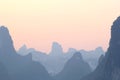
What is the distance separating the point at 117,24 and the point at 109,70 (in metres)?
16.5

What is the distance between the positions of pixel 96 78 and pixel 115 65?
1759cm

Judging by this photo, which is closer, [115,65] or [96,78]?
[115,65]

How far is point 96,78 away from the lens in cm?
16400

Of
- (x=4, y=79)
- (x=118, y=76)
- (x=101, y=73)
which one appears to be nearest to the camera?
(x=118, y=76)

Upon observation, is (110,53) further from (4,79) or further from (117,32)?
(4,79)

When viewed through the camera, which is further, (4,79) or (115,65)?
(4,79)

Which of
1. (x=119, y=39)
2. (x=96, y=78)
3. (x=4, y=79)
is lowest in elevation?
(x=4, y=79)

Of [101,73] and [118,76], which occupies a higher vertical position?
[118,76]

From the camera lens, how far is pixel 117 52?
151 m

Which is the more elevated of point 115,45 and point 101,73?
point 115,45

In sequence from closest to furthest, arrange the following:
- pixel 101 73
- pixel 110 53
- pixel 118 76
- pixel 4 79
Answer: pixel 118 76 < pixel 110 53 < pixel 101 73 < pixel 4 79

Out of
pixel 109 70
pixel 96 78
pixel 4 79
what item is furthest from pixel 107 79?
pixel 4 79

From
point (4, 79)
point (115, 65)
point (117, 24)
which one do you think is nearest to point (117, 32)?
point (117, 24)

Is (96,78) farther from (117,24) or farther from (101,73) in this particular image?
(117,24)
